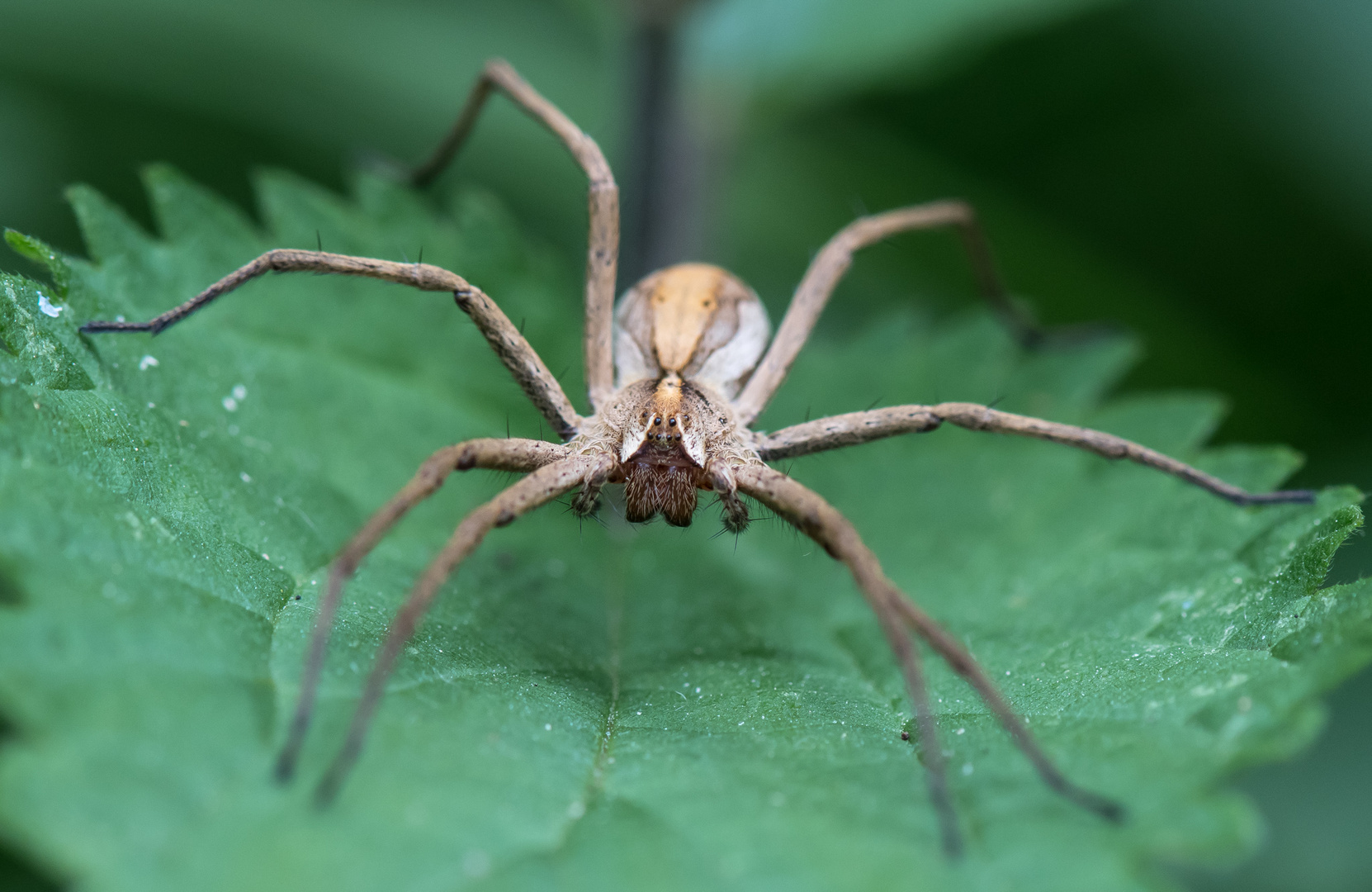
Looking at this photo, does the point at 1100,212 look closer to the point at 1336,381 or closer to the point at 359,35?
the point at 1336,381

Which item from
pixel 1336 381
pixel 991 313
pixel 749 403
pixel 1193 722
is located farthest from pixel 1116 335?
pixel 1193 722

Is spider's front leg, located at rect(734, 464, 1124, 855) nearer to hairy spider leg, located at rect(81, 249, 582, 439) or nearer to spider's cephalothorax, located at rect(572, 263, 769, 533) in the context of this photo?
spider's cephalothorax, located at rect(572, 263, 769, 533)

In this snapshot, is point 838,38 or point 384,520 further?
point 838,38

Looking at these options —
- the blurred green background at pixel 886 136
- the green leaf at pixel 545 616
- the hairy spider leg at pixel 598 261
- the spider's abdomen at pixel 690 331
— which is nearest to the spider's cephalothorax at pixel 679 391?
the spider's abdomen at pixel 690 331

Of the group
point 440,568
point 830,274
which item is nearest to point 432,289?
point 440,568

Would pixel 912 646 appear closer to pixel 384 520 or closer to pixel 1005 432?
pixel 1005 432

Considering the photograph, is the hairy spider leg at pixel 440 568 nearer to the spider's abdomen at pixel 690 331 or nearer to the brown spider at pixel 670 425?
the brown spider at pixel 670 425

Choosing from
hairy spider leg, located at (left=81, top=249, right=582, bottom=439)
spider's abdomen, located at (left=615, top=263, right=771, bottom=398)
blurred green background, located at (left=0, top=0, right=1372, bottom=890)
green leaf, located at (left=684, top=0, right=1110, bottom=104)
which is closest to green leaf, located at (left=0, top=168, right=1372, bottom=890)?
hairy spider leg, located at (left=81, top=249, right=582, bottom=439)
